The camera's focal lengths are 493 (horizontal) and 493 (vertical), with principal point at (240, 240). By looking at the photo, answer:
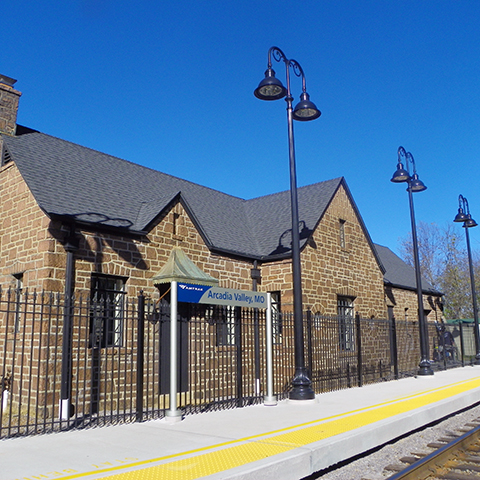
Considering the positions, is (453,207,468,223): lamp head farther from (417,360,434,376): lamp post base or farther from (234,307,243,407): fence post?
(234,307,243,407): fence post

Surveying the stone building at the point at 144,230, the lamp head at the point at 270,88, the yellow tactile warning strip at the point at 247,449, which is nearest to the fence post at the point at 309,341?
the yellow tactile warning strip at the point at 247,449

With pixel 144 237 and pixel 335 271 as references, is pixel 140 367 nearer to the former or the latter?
pixel 144 237

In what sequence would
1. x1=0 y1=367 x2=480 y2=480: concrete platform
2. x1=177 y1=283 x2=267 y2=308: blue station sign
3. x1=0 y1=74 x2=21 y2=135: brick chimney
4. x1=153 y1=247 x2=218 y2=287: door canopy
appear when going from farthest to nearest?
x1=0 y1=74 x2=21 y2=135: brick chimney, x1=153 y1=247 x2=218 y2=287: door canopy, x1=177 y1=283 x2=267 y2=308: blue station sign, x1=0 y1=367 x2=480 y2=480: concrete platform

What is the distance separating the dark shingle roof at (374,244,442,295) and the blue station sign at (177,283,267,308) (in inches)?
512

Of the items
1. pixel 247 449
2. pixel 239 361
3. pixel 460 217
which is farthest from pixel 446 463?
pixel 460 217

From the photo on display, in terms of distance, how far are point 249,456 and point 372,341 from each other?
12593mm

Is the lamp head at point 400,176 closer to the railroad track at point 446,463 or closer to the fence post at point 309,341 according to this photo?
the fence post at point 309,341

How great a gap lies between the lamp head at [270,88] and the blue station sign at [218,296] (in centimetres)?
444

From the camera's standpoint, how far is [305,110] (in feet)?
37.7

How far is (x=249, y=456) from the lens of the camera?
5688 millimetres

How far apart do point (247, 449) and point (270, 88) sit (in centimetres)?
766

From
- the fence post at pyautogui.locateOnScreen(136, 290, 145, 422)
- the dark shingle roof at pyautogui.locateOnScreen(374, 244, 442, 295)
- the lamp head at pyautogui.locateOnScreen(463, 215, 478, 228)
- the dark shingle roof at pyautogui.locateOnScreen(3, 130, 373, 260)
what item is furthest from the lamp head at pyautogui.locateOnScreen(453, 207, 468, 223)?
the fence post at pyautogui.locateOnScreen(136, 290, 145, 422)

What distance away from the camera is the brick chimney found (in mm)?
13070

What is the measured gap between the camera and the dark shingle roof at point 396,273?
77.7 ft
